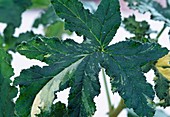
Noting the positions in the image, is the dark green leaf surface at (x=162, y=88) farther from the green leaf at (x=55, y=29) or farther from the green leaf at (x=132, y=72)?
the green leaf at (x=55, y=29)

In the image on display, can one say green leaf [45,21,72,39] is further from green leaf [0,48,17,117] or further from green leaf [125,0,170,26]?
green leaf [0,48,17,117]

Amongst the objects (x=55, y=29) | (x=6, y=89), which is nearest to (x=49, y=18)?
(x=55, y=29)

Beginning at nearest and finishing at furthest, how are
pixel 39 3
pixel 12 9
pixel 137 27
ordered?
pixel 137 27, pixel 12 9, pixel 39 3

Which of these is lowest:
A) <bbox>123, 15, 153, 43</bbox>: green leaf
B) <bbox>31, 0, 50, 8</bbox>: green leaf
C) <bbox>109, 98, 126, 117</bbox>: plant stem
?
<bbox>109, 98, 126, 117</bbox>: plant stem

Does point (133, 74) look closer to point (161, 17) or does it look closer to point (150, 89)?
point (150, 89)

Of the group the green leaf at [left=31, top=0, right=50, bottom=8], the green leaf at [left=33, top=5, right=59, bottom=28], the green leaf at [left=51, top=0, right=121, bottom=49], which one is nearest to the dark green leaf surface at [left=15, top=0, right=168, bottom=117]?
the green leaf at [left=51, top=0, right=121, bottom=49]

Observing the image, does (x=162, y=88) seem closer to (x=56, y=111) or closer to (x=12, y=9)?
(x=56, y=111)

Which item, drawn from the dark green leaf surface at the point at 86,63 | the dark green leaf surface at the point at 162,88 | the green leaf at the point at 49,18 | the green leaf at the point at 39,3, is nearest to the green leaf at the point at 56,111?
the dark green leaf surface at the point at 86,63
